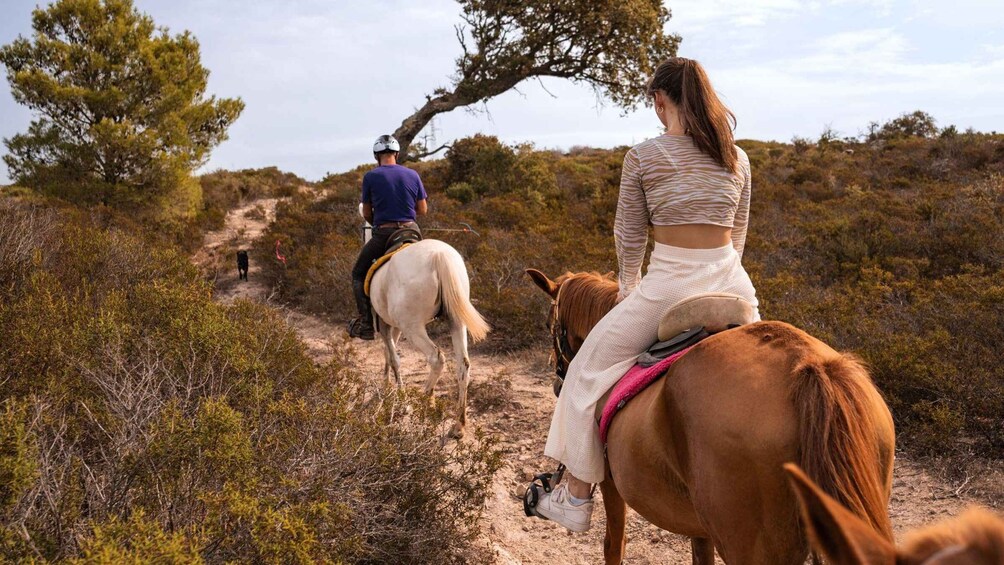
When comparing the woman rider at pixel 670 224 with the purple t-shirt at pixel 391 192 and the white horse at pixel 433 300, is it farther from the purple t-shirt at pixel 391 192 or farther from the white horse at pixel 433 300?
the purple t-shirt at pixel 391 192

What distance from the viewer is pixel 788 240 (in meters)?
9.55

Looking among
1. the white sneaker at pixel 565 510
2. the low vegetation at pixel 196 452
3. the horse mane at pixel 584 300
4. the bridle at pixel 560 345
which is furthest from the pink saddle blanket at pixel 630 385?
the low vegetation at pixel 196 452

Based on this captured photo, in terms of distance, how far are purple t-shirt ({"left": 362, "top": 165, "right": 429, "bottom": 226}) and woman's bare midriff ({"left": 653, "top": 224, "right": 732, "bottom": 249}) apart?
4162 millimetres

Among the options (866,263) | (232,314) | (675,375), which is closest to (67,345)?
(232,314)

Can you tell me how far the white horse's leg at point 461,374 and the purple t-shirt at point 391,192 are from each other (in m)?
1.44

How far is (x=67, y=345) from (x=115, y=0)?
16712 mm

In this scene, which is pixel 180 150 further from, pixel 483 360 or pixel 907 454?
pixel 907 454

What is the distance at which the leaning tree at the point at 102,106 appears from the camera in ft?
49.6

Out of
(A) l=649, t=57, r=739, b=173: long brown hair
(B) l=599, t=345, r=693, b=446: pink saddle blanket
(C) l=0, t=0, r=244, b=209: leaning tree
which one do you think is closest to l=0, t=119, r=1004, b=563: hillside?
(B) l=599, t=345, r=693, b=446: pink saddle blanket

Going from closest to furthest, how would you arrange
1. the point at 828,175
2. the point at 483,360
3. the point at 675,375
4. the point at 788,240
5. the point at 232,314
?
the point at 675,375
the point at 232,314
the point at 483,360
the point at 788,240
the point at 828,175

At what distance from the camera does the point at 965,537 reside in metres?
0.84

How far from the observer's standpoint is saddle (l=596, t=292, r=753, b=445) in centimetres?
226

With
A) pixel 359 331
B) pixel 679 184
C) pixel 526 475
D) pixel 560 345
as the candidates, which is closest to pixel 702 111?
pixel 679 184

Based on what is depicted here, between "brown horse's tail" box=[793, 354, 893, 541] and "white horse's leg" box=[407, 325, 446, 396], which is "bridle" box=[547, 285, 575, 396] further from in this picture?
"white horse's leg" box=[407, 325, 446, 396]
